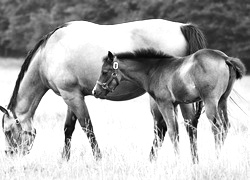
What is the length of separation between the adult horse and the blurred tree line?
2260 centimetres

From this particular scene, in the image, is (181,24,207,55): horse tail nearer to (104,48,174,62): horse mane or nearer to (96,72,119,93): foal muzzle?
(104,48,174,62): horse mane

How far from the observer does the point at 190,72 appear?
675cm

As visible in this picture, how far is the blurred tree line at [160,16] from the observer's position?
30797 millimetres

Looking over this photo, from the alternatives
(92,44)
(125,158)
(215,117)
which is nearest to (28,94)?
(92,44)

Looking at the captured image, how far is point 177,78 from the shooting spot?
22.7 feet

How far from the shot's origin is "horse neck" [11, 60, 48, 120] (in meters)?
8.17

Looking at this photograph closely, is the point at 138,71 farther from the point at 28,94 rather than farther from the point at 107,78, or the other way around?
the point at 28,94

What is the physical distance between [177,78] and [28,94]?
239 cm

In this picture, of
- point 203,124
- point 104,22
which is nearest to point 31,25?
point 104,22

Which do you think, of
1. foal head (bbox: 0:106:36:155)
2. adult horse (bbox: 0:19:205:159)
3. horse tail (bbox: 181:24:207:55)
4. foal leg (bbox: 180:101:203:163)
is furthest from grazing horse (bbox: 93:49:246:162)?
foal head (bbox: 0:106:36:155)

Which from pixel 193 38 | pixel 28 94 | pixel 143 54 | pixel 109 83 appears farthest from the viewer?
pixel 28 94

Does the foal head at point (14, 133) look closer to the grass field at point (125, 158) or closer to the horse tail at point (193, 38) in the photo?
the grass field at point (125, 158)

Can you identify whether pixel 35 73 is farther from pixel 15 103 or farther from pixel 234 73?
pixel 234 73

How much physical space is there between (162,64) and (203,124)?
11.7 feet
